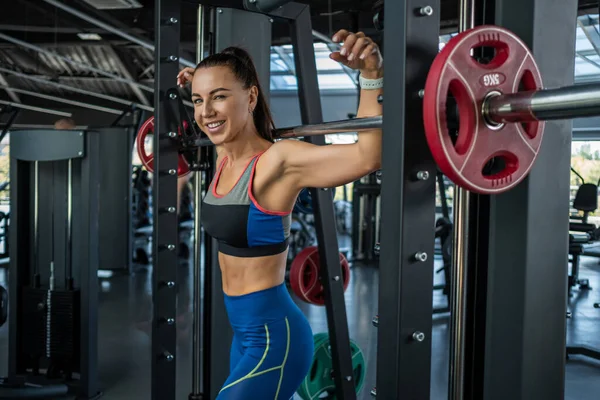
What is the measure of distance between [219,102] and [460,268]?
767mm

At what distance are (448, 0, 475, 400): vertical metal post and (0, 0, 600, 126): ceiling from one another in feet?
5.78

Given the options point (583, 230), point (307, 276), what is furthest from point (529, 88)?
point (583, 230)

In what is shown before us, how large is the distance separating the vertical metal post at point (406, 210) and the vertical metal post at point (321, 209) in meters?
0.93

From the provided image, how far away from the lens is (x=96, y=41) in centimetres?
737

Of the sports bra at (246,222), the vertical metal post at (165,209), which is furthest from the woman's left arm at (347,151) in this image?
the vertical metal post at (165,209)

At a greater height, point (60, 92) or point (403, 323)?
point (60, 92)

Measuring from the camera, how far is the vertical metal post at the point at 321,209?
168 centimetres

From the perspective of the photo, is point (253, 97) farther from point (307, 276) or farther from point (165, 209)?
point (307, 276)

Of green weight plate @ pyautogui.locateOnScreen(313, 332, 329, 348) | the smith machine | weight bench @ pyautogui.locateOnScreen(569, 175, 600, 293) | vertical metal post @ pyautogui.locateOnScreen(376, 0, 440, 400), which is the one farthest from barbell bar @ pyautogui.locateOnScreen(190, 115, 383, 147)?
weight bench @ pyautogui.locateOnScreen(569, 175, 600, 293)

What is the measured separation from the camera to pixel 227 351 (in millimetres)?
2258

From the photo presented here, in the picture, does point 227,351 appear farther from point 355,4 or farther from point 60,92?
point 60,92

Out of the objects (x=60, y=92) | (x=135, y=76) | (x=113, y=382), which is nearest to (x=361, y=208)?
(x=113, y=382)

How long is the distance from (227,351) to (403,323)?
1652mm

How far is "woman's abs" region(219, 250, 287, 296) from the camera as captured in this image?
1448 mm
